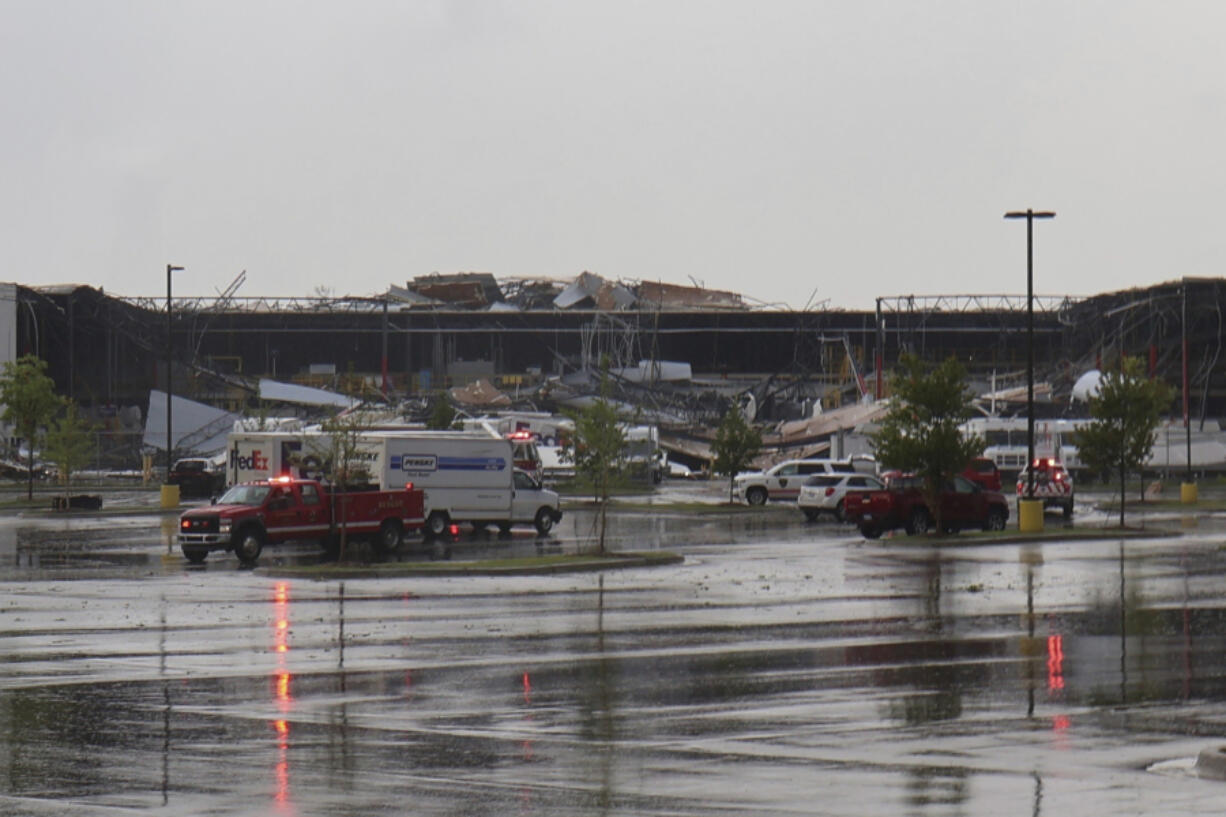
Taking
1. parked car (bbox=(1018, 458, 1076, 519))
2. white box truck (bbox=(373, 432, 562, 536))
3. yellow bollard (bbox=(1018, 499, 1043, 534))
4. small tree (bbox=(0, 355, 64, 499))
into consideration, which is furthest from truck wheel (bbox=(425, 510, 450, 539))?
small tree (bbox=(0, 355, 64, 499))

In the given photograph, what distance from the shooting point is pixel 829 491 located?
158 ft

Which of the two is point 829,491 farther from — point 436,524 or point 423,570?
point 423,570

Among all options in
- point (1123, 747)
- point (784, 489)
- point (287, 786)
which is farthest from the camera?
point (784, 489)

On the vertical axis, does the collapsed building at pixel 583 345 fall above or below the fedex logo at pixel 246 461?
above

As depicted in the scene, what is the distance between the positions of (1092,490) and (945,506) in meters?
32.1

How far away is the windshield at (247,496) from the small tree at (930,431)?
1384 cm

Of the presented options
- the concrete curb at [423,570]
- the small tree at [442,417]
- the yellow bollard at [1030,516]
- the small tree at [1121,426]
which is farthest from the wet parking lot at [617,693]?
the small tree at [442,417]

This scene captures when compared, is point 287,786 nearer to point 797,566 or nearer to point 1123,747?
point 1123,747

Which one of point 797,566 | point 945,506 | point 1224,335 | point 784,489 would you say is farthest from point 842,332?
point 797,566

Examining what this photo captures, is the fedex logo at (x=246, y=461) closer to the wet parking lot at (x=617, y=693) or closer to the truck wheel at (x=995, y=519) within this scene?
the wet parking lot at (x=617, y=693)

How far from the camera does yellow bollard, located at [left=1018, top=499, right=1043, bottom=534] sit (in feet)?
130

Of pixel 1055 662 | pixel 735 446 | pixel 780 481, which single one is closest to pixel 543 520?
pixel 735 446

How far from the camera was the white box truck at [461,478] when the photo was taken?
136 feet

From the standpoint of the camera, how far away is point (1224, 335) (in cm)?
9331
